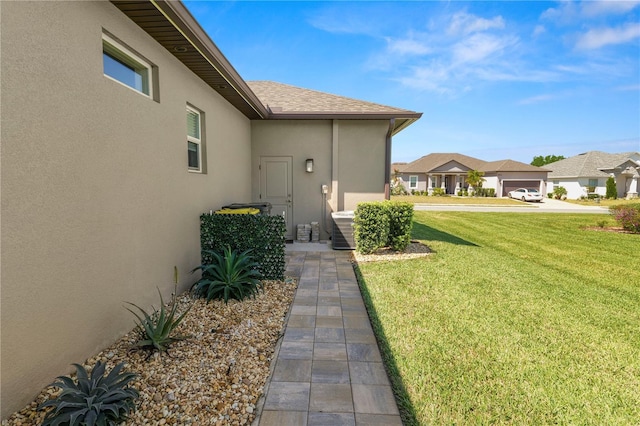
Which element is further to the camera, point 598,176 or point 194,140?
point 598,176

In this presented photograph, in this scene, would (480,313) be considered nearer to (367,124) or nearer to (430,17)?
(367,124)

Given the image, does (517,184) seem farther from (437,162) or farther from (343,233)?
(343,233)

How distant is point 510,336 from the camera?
3.41 m

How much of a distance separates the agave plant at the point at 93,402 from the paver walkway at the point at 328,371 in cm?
93

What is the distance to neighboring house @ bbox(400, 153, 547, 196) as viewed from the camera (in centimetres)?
3303

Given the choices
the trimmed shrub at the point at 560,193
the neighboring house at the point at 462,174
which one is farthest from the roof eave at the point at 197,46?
the trimmed shrub at the point at 560,193

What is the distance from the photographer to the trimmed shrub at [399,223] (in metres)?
6.99

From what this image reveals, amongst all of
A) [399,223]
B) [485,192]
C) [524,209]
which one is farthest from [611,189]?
[399,223]

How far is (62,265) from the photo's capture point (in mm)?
2447

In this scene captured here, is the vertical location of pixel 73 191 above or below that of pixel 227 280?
above

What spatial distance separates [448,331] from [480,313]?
83cm

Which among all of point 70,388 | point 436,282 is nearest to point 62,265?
point 70,388

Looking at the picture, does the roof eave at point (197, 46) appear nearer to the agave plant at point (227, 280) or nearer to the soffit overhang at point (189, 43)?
the soffit overhang at point (189, 43)

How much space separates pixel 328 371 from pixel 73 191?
267 cm
